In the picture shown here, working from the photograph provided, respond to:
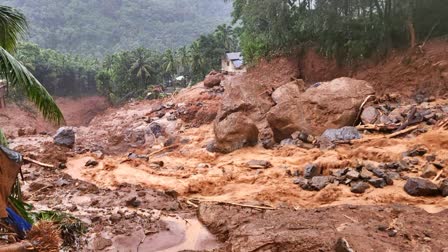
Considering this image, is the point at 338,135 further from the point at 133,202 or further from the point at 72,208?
the point at 72,208

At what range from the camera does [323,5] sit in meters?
17.4

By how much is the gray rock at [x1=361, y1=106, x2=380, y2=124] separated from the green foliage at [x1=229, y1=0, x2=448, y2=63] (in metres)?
4.68

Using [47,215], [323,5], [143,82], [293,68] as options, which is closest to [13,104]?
[143,82]

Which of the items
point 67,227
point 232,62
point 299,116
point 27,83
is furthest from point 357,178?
point 232,62

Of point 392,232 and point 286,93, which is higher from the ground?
point 286,93

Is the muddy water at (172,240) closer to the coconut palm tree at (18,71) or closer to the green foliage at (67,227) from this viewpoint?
the green foliage at (67,227)

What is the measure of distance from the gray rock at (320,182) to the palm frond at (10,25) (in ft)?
20.7

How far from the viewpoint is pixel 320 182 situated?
346 inches

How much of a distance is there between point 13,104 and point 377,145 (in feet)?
89.4

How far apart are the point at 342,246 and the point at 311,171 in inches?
176

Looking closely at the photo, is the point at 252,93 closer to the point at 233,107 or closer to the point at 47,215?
the point at 233,107

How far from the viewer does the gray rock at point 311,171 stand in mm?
9383

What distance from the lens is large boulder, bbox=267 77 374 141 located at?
12.8 m

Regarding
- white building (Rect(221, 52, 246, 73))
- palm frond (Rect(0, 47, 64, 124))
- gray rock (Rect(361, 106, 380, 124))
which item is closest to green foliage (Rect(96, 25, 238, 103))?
white building (Rect(221, 52, 246, 73))
